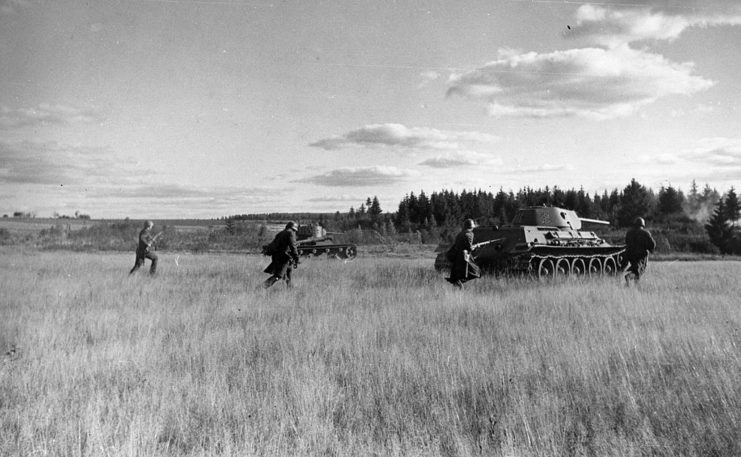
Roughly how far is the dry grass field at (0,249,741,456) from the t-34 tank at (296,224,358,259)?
15791 mm

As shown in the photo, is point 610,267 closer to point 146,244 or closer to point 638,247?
point 638,247

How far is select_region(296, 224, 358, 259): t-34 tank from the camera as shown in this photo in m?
25.2

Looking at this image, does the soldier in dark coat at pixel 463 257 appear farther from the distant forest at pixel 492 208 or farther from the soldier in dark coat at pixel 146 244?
the distant forest at pixel 492 208

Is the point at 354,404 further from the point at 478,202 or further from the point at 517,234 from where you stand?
the point at 478,202

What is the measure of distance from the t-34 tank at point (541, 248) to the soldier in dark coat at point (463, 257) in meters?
1.70

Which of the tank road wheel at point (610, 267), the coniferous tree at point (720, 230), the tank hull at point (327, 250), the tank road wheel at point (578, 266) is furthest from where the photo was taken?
the coniferous tree at point (720, 230)

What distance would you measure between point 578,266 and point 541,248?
261cm

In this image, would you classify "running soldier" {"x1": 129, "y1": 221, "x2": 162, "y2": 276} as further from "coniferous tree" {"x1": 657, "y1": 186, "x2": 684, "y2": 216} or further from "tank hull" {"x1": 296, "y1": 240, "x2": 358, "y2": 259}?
"coniferous tree" {"x1": 657, "y1": 186, "x2": 684, "y2": 216}

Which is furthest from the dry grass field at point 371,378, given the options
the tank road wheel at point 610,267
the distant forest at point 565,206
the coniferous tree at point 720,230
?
the coniferous tree at point 720,230

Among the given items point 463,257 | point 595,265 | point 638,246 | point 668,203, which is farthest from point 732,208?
point 463,257

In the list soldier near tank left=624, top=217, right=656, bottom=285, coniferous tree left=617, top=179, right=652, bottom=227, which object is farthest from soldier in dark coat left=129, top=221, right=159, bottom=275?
coniferous tree left=617, top=179, right=652, bottom=227

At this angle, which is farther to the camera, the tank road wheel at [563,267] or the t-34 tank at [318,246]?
the t-34 tank at [318,246]

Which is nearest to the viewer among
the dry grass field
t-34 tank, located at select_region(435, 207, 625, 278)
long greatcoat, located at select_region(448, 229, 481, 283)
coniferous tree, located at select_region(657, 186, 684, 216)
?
the dry grass field

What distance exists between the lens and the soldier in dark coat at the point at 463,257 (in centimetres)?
1115
